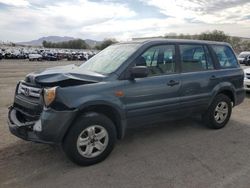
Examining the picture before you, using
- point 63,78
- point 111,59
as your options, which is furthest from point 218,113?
point 63,78

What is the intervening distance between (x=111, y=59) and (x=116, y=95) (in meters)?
0.85

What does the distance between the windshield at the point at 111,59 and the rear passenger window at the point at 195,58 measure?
1.00 meters

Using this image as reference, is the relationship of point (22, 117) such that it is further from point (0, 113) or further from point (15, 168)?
point (0, 113)

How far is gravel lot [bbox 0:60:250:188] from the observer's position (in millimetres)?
3553

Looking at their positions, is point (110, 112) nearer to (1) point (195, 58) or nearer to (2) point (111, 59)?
(2) point (111, 59)

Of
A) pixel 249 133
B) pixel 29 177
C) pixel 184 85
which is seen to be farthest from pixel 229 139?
pixel 29 177

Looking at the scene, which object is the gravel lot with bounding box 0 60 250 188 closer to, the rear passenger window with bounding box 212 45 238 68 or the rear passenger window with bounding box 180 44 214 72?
the rear passenger window with bounding box 180 44 214 72

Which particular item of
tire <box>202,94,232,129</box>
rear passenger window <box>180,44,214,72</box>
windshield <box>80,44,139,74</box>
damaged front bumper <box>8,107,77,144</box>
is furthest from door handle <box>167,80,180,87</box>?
damaged front bumper <box>8,107,77,144</box>

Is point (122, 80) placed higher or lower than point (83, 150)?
higher

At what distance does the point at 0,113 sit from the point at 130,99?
3.98 metres

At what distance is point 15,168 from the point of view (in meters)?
3.89

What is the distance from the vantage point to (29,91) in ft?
13.4

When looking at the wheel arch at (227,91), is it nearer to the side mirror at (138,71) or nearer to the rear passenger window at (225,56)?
the rear passenger window at (225,56)

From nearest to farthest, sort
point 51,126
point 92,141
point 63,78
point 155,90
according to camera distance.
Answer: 1. point 51,126
2. point 63,78
3. point 92,141
4. point 155,90
